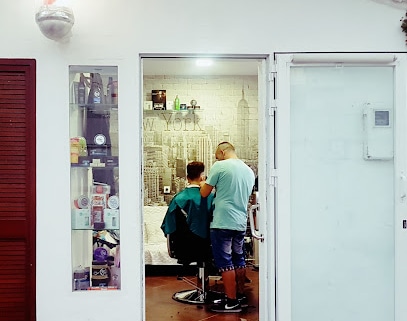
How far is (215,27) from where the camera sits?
3.22 m

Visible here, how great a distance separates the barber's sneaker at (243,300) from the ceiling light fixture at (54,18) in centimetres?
281

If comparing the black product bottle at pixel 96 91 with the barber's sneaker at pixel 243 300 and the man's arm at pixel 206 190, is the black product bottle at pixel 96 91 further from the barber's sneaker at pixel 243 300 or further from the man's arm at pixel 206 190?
the barber's sneaker at pixel 243 300

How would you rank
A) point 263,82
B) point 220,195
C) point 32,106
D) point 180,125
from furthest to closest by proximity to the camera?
point 180,125 → point 220,195 → point 263,82 → point 32,106

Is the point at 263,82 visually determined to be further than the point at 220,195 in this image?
No

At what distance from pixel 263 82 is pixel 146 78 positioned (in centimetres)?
331

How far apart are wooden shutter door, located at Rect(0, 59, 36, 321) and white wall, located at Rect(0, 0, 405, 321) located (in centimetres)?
6

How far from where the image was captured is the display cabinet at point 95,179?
3.22 m

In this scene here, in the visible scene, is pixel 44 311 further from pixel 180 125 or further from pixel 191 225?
pixel 180 125

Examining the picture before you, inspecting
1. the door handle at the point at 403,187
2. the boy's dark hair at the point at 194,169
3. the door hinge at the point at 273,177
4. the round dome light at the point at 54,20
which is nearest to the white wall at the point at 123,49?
the round dome light at the point at 54,20

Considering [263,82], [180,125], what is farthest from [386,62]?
[180,125]

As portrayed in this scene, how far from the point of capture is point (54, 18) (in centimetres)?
295

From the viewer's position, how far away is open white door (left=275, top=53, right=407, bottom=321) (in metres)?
3.26

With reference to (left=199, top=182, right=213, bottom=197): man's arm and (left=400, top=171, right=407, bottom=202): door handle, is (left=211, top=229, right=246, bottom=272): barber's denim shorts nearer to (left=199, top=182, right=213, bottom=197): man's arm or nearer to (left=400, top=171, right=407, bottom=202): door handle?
(left=199, top=182, right=213, bottom=197): man's arm

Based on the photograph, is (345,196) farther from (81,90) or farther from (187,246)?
(81,90)
